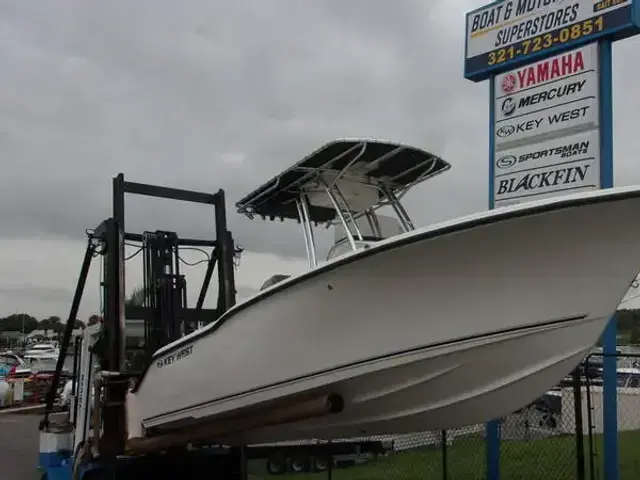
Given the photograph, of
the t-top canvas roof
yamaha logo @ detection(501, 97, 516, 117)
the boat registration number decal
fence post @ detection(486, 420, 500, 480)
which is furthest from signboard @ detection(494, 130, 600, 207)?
the boat registration number decal

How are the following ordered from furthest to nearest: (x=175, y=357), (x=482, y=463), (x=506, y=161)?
1. (x=482, y=463)
2. (x=506, y=161)
3. (x=175, y=357)

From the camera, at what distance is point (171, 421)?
5.25m

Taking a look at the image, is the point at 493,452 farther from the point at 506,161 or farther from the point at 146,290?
the point at 146,290

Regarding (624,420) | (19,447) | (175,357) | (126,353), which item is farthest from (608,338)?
(19,447)

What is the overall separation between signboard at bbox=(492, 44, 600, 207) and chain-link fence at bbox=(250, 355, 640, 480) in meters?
2.73

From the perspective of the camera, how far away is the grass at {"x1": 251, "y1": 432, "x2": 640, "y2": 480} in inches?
333

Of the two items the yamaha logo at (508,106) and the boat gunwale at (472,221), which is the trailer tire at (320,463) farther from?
the boat gunwale at (472,221)

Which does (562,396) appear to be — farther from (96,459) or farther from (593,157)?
(96,459)

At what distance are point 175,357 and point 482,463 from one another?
18.7 feet

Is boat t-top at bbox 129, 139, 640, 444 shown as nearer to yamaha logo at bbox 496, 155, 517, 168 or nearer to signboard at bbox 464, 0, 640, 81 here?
yamaha logo at bbox 496, 155, 517, 168

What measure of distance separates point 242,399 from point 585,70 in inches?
174

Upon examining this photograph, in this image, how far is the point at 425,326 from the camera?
395 centimetres

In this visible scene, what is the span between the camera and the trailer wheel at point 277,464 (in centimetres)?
980

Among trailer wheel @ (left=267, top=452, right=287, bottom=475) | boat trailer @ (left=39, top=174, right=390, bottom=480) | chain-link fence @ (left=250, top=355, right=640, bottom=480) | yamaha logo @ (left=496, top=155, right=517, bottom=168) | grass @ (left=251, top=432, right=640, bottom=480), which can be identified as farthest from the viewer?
trailer wheel @ (left=267, top=452, right=287, bottom=475)
